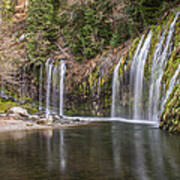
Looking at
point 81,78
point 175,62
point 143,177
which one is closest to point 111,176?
point 143,177

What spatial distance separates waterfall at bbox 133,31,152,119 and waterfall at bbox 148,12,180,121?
85 centimetres

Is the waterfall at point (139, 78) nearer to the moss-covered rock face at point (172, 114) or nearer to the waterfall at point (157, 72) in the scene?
the waterfall at point (157, 72)

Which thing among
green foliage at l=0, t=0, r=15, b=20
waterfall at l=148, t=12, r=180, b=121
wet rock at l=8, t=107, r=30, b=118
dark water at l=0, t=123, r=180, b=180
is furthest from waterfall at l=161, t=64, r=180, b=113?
wet rock at l=8, t=107, r=30, b=118

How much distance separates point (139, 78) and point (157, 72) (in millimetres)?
1552

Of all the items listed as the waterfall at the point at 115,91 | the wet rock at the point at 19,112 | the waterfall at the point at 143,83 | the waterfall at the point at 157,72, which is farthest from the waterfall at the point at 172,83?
the wet rock at the point at 19,112

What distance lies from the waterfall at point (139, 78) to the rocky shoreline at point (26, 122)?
279 centimetres

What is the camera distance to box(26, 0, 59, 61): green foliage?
23641mm

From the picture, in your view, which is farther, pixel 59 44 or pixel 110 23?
pixel 59 44

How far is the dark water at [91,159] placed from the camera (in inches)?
207

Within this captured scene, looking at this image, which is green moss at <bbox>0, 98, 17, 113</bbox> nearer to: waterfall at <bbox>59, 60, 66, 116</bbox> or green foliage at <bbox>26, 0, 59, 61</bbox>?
waterfall at <bbox>59, 60, 66, 116</bbox>

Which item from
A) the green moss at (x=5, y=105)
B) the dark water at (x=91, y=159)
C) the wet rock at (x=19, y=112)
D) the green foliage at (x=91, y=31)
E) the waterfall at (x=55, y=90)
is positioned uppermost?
the green foliage at (x=91, y=31)

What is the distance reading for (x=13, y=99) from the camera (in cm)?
2148

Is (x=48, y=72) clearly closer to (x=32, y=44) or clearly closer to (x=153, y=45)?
(x=32, y=44)

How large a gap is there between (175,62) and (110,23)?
1005 cm
